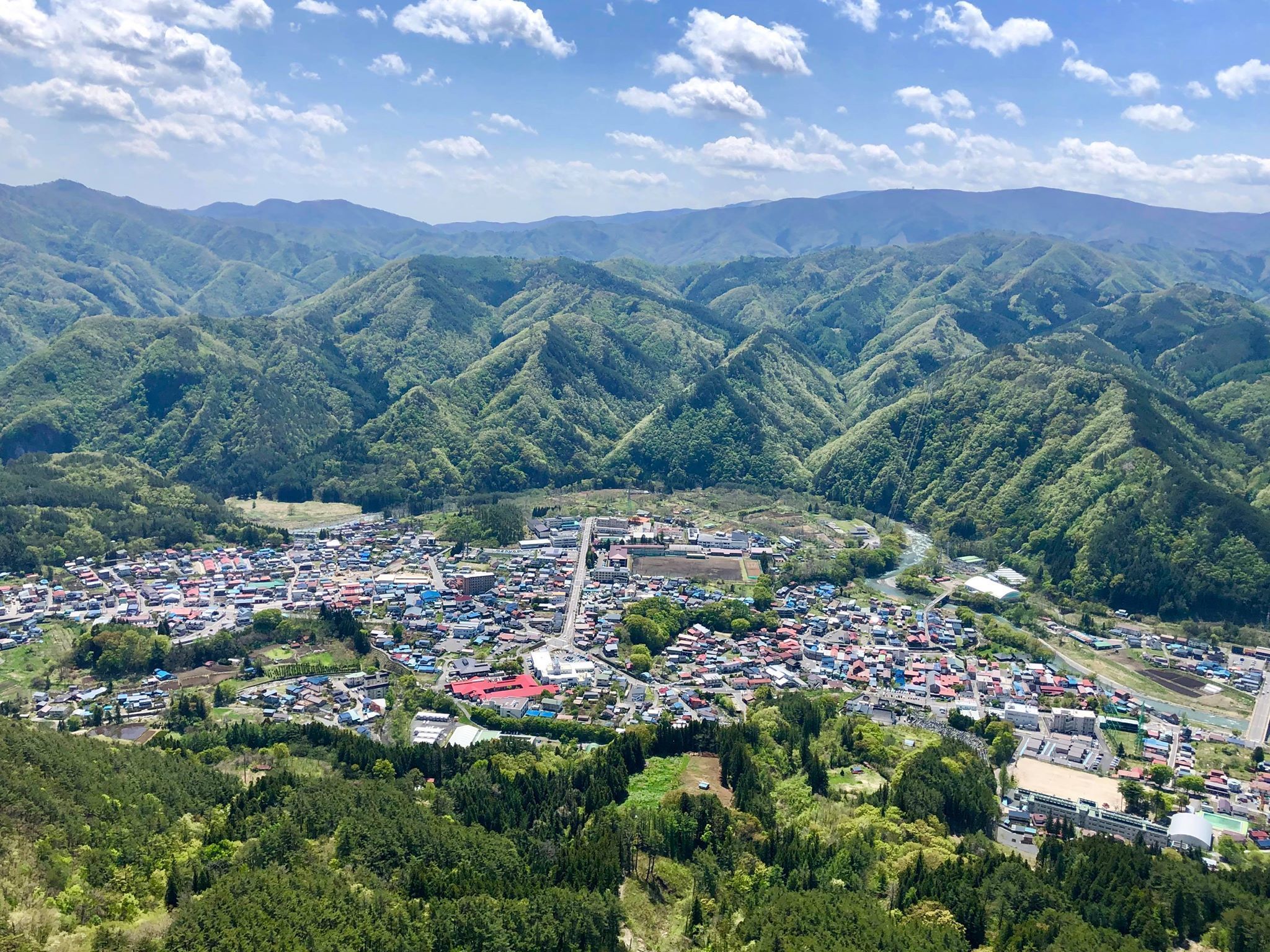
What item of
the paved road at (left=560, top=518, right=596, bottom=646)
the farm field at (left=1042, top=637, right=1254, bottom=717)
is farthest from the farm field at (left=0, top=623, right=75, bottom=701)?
the farm field at (left=1042, top=637, right=1254, bottom=717)

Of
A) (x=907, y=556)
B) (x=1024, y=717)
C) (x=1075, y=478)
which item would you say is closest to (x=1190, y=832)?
(x=1024, y=717)

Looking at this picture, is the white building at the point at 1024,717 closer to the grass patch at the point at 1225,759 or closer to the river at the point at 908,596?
the grass patch at the point at 1225,759

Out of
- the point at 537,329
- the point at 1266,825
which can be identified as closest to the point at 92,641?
the point at 1266,825

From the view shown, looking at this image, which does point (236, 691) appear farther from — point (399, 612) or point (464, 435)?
point (464, 435)

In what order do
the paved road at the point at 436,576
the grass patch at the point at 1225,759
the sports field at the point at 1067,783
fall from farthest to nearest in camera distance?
1. the paved road at the point at 436,576
2. the grass patch at the point at 1225,759
3. the sports field at the point at 1067,783

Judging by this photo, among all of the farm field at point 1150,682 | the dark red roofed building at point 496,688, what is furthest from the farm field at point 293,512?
the farm field at point 1150,682

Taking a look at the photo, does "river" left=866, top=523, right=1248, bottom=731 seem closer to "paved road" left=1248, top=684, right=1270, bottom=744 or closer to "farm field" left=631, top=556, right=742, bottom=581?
"paved road" left=1248, top=684, right=1270, bottom=744

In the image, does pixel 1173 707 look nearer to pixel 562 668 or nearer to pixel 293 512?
pixel 562 668
